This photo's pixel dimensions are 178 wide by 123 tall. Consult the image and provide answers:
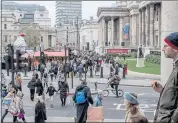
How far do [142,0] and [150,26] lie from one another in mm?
10171

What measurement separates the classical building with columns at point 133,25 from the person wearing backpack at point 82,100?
6569 centimetres

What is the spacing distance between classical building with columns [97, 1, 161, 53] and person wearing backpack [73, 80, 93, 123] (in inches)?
2586

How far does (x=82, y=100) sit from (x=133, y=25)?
9782 centimetres

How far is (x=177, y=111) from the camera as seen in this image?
319 cm

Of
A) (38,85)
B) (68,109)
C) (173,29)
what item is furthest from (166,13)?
(38,85)

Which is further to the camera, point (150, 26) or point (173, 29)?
point (150, 26)

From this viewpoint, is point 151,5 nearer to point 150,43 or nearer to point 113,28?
point 150,43

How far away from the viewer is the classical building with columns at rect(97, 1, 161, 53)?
8450 cm

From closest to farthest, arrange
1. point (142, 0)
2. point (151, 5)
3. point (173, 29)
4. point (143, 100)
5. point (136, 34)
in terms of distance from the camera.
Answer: point (173, 29) → point (143, 100) → point (151, 5) → point (142, 0) → point (136, 34)

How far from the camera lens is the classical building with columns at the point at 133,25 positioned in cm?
8450

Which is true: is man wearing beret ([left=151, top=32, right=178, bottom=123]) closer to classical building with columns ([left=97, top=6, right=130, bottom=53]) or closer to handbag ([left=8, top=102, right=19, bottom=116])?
handbag ([left=8, top=102, right=19, bottom=116])

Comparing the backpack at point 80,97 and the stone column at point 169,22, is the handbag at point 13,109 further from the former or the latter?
the stone column at point 169,22

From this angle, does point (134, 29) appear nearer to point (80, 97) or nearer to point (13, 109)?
point (13, 109)

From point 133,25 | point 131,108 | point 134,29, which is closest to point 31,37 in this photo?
point 133,25
